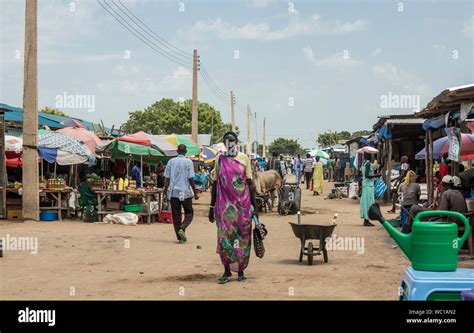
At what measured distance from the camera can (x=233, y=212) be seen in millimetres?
8703

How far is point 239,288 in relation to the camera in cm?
812

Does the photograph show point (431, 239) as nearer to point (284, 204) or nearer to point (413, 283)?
point (413, 283)

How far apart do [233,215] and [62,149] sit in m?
11.0

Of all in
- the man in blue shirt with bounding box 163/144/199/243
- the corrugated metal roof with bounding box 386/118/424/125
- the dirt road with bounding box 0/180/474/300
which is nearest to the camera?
the dirt road with bounding box 0/180/474/300

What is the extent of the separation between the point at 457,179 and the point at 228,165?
14.5 feet

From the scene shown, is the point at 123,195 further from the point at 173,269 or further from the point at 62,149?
the point at 173,269

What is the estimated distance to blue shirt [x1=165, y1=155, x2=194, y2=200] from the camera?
41.8 feet

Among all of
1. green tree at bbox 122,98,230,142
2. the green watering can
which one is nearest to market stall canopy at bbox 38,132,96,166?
the green watering can

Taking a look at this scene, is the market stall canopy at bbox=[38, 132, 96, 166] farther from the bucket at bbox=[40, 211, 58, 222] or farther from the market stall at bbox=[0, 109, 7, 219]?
the bucket at bbox=[40, 211, 58, 222]

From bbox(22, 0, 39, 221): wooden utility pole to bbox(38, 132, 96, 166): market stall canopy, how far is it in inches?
41.3

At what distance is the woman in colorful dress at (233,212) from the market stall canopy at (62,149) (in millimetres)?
10623

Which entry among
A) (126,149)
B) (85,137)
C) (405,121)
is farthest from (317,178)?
(126,149)

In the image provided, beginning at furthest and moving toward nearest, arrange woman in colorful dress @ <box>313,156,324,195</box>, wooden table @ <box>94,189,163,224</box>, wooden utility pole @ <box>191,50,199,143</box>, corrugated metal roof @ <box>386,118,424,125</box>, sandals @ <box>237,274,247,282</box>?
wooden utility pole @ <box>191,50,199,143</box> → woman in colorful dress @ <box>313,156,324,195</box> → corrugated metal roof @ <box>386,118,424,125</box> → wooden table @ <box>94,189,163,224</box> → sandals @ <box>237,274,247,282</box>

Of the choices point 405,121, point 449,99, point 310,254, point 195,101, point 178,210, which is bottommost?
point 310,254
